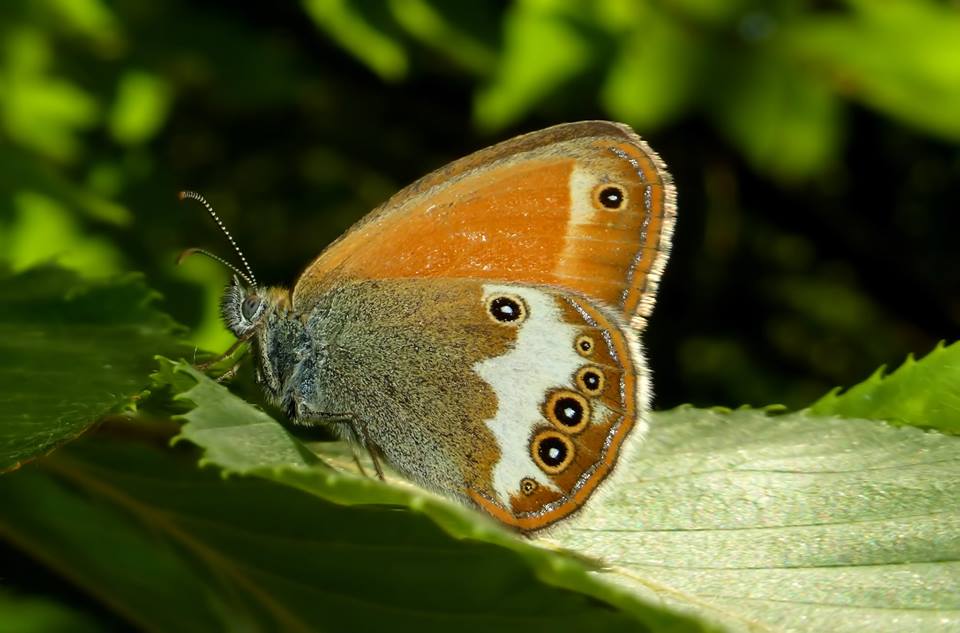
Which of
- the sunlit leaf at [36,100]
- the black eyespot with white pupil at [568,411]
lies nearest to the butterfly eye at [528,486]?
the black eyespot with white pupil at [568,411]

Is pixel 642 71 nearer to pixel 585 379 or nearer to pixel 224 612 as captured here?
pixel 585 379

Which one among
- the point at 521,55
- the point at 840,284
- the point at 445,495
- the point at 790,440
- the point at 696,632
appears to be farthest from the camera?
the point at 840,284

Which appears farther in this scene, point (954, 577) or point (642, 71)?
point (642, 71)

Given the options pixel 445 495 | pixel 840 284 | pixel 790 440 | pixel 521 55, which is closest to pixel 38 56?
pixel 521 55

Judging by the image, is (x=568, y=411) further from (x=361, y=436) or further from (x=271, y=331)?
(x=271, y=331)

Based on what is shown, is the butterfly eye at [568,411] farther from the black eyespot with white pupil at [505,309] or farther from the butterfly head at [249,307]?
the butterfly head at [249,307]

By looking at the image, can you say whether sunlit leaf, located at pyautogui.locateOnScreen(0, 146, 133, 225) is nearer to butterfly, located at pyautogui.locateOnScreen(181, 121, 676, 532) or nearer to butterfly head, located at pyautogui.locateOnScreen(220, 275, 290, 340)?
butterfly head, located at pyautogui.locateOnScreen(220, 275, 290, 340)
